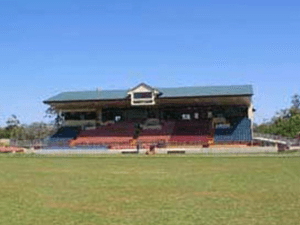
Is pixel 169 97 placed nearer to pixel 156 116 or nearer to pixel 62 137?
pixel 156 116

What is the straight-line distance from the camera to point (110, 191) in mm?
14969

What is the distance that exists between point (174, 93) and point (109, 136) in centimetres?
→ 851

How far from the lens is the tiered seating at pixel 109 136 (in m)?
58.3

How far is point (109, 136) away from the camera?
60.3 meters

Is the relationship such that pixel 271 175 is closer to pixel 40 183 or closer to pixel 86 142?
pixel 40 183

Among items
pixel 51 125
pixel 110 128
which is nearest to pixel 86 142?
pixel 110 128

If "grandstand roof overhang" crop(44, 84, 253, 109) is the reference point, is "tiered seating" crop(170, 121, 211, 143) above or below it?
below

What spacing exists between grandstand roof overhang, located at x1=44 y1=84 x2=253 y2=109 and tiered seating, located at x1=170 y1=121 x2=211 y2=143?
7.78 ft

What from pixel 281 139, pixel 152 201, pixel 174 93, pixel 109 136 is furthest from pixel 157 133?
pixel 152 201

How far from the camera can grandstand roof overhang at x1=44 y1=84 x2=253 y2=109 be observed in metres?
56.8

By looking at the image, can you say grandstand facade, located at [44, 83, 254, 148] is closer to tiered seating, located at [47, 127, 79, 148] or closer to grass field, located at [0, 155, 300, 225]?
tiered seating, located at [47, 127, 79, 148]

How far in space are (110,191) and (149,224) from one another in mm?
5753

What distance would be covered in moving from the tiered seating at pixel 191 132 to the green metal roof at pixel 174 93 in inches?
143

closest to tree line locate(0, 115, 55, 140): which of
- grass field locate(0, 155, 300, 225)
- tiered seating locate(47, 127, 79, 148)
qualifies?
tiered seating locate(47, 127, 79, 148)
